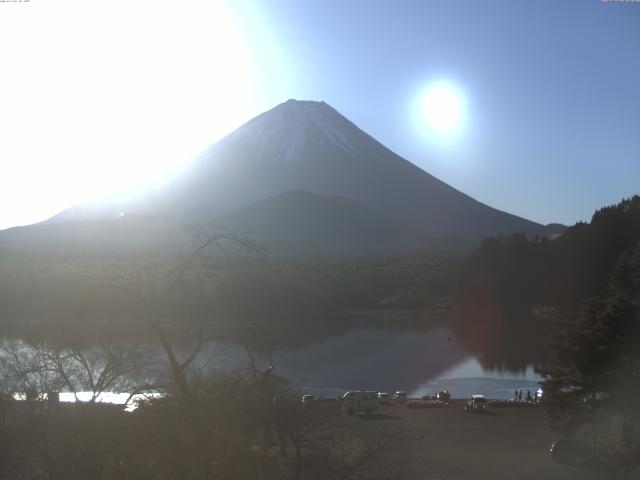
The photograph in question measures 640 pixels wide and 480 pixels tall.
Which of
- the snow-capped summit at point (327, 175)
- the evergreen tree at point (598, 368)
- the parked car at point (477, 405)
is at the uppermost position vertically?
the snow-capped summit at point (327, 175)

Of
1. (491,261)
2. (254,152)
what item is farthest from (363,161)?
(491,261)

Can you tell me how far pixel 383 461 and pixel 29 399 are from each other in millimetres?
4617

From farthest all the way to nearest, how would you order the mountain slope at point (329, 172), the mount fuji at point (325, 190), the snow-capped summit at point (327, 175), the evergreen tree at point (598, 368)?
the mountain slope at point (329, 172), the snow-capped summit at point (327, 175), the mount fuji at point (325, 190), the evergreen tree at point (598, 368)

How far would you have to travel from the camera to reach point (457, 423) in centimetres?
1116

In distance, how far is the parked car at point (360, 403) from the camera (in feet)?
39.8

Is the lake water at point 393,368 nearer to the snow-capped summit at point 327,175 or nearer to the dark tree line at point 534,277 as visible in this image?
the dark tree line at point 534,277

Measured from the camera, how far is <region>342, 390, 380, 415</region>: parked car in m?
12.1

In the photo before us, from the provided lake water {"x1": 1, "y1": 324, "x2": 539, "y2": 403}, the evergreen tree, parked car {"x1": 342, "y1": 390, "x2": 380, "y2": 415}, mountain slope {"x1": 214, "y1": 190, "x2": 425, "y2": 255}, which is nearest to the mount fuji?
mountain slope {"x1": 214, "y1": 190, "x2": 425, "y2": 255}

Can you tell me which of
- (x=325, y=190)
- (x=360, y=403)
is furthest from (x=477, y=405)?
(x=325, y=190)

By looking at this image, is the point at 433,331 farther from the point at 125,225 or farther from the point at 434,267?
the point at 125,225

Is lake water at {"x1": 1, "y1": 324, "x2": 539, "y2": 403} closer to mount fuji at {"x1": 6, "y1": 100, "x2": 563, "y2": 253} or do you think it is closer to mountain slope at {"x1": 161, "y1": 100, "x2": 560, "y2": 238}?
mount fuji at {"x1": 6, "y1": 100, "x2": 563, "y2": 253}

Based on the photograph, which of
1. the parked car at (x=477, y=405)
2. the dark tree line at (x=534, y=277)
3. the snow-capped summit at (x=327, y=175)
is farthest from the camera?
the snow-capped summit at (x=327, y=175)

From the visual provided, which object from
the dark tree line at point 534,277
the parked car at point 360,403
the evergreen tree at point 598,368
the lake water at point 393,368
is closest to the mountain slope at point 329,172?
the dark tree line at point 534,277

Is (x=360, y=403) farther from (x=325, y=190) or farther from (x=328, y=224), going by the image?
(x=325, y=190)
